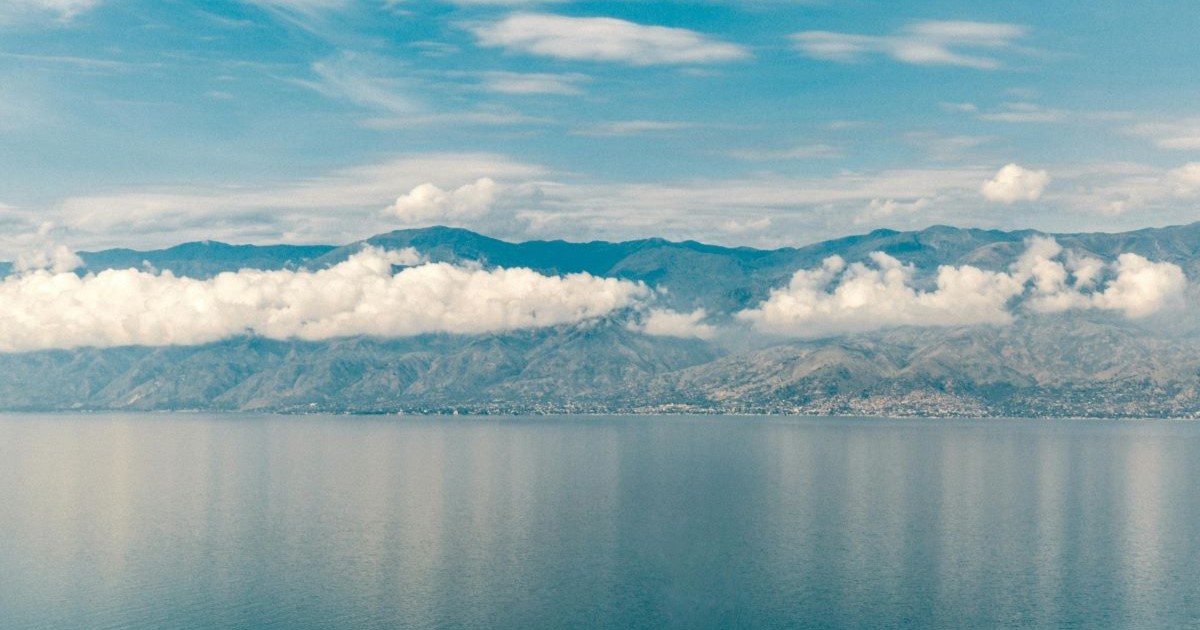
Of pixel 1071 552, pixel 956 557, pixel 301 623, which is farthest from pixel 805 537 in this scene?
pixel 301 623

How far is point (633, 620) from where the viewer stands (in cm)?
13300

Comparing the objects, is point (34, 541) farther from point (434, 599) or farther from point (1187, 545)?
point (1187, 545)

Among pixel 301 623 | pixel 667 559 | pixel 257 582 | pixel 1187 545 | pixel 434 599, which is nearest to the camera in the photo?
pixel 301 623

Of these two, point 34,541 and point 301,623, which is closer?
point 301,623

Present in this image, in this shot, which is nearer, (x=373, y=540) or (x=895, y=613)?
(x=895, y=613)

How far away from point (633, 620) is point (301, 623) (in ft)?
135

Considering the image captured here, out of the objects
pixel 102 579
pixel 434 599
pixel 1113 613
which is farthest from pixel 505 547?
pixel 1113 613

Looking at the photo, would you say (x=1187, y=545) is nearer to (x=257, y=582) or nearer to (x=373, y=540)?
(x=373, y=540)

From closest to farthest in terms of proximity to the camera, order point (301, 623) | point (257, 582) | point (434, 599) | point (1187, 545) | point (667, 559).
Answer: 1. point (301, 623)
2. point (434, 599)
3. point (257, 582)
4. point (667, 559)
5. point (1187, 545)

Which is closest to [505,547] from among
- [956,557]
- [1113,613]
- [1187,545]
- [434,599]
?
[434,599]

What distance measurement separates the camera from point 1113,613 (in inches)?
5330

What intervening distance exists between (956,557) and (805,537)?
26687 millimetres

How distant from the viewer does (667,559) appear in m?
168

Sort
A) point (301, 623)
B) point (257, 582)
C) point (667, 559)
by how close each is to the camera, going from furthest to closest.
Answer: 1. point (667, 559)
2. point (257, 582)
3. point (301, 623)
